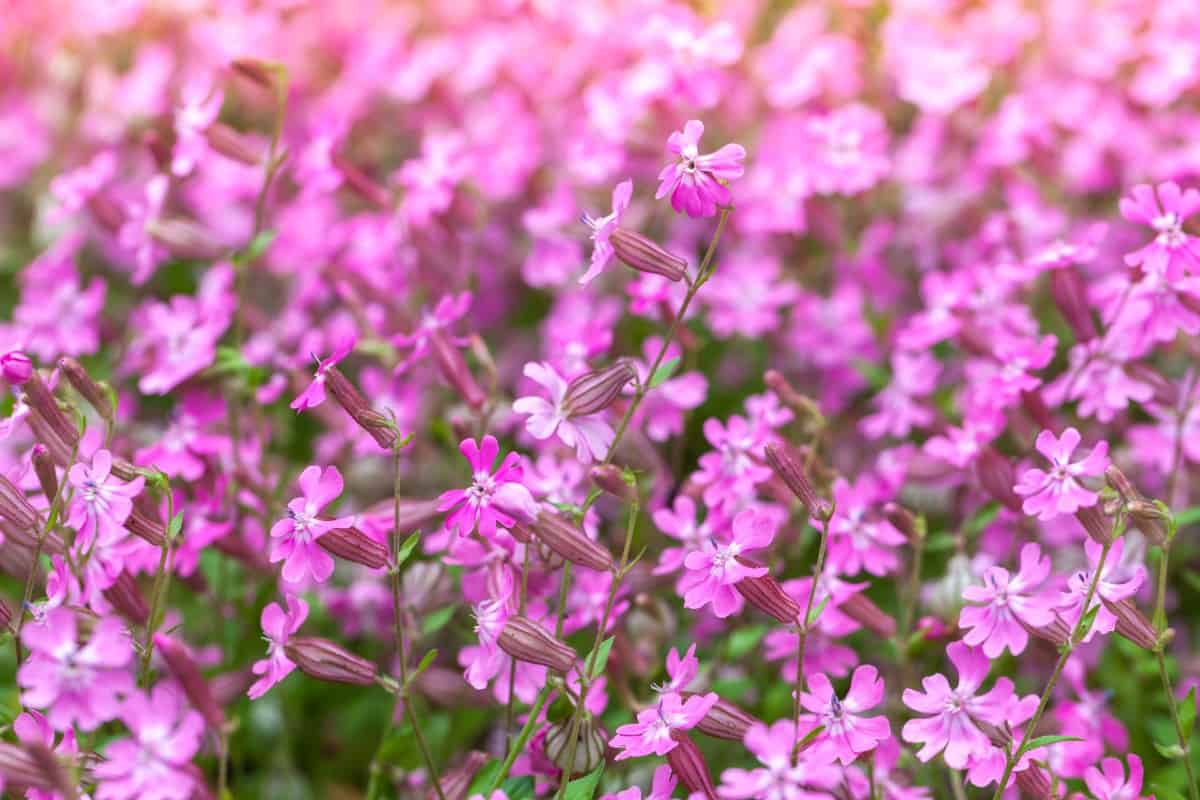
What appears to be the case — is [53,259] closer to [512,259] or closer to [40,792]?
[512,259]

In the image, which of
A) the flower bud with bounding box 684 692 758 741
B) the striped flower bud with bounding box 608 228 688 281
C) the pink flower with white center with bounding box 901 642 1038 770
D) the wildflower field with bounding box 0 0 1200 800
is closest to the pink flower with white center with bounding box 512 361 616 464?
the wildflower field with bounding box 0 0 1200 800

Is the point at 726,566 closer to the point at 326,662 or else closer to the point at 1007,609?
the point at 1007,609

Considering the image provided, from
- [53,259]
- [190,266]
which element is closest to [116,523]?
[53,259]

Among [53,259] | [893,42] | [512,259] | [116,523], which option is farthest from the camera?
[893,42]

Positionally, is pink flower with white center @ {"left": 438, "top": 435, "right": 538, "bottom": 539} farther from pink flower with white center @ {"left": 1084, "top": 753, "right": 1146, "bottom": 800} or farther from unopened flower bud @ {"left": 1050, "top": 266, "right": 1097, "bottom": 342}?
unopened flower bud @ {"left": 1050, "top": 266, "right": 1097, "bottom": 342}

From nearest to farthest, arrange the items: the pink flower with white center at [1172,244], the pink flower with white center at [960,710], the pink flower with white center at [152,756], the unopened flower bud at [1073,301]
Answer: the pink flower with white center at [152,756] → the pink flower with white center at [960,710] → the pink flower with white center at [1172,244] → the unopened flower bud at [1073,301]

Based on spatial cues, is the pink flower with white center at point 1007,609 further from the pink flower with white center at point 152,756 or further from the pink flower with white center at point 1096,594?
the pink flower with white center at point 152,756

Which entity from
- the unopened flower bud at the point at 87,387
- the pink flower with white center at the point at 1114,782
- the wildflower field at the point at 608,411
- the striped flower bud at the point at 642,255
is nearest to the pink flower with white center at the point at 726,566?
the wildflower field at the point at 608,411
